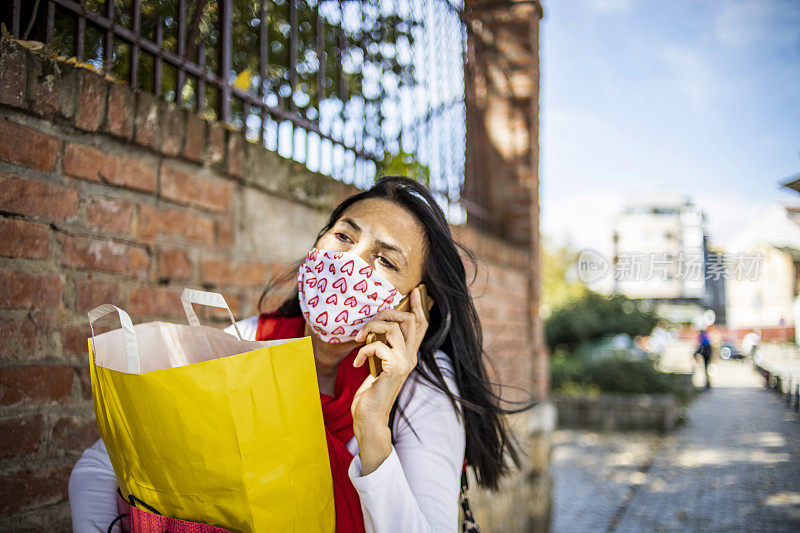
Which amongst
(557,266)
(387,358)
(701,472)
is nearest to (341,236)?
(387,358)

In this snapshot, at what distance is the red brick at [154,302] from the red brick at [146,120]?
43cm

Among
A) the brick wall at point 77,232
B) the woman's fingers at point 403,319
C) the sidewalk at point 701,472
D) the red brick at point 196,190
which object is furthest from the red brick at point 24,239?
the sidewalk at point 701,472

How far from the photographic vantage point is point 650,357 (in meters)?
10.7

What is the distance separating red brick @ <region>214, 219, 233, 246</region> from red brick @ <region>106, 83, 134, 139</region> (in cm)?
45

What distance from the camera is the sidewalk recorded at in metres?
3.00

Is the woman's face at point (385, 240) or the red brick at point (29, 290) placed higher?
the woman's face at point (385, 240)

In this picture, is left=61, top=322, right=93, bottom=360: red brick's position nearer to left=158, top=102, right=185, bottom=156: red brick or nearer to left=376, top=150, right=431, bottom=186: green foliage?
left=158, top=102, right=185, bottom=156: red brick

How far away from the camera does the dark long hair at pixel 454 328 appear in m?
1.61

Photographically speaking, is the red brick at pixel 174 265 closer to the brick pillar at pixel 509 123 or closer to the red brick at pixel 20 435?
the red brick at pixel 20 435

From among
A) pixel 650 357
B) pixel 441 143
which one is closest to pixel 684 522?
pixel 441 143

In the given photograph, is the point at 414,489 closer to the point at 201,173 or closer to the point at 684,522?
the point at 201,173

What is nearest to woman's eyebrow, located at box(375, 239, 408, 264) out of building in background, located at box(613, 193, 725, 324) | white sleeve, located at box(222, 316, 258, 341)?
white sleeve, located at box(222, 316, 258, 341)

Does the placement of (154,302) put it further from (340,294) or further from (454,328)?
(454,328)

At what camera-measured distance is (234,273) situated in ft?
6.58
